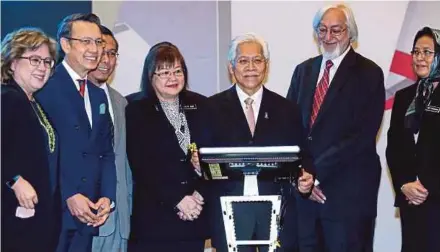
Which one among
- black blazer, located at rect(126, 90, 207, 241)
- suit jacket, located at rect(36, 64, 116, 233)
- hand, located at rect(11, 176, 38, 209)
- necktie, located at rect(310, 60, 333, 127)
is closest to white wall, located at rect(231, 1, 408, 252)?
necktie, located at rect(310, 60, 333, 127)

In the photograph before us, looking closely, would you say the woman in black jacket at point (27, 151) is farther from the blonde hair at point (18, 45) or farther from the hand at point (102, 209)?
the hand at point (102, 209)

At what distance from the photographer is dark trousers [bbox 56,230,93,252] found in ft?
11.1

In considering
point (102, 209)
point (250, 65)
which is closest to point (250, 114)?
point (250, 65)

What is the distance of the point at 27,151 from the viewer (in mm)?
2961

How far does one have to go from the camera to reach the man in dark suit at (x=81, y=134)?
133 inches

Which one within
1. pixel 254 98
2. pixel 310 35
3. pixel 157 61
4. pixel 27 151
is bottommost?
pixel 27 151

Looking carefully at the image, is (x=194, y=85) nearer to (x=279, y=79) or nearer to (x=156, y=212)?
(x=279, y=79)

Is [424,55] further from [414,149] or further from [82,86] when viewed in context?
[82,86]

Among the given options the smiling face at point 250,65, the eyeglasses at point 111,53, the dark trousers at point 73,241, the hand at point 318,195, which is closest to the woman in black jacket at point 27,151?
the dark trousers at point 73,241

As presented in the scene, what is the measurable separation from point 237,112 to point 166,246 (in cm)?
83

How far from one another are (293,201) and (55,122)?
4.34ft

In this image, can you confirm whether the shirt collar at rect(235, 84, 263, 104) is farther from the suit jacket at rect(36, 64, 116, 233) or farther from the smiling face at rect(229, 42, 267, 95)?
the suit jacket at rect(36, 64, 116, 233)

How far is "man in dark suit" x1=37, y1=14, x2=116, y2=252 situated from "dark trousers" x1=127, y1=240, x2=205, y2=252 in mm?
305

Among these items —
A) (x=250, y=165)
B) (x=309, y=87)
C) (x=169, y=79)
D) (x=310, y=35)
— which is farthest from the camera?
(x=310, y=35)
